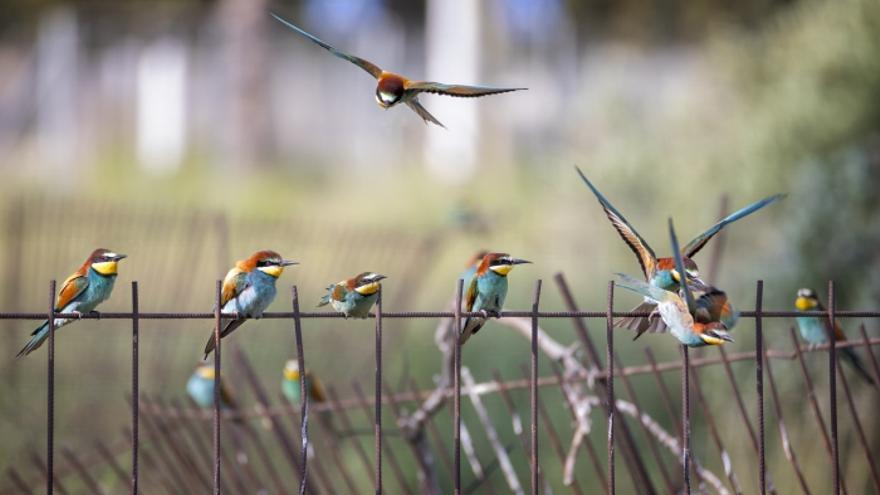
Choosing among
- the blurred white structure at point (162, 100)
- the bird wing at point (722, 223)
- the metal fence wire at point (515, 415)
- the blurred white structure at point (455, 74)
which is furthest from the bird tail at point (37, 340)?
the blurred white structure at point (162, 100)

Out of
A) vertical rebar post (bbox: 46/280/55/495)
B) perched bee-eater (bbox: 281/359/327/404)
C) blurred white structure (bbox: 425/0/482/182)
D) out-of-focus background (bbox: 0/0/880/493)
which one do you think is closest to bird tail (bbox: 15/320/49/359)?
vertical rebar post (bbox: 46/280/55/495)

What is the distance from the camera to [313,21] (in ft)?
70.1

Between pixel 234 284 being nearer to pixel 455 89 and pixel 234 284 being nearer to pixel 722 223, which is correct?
pixel 455 89

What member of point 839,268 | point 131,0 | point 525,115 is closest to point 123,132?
point 131,0

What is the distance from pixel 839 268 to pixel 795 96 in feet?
5.52

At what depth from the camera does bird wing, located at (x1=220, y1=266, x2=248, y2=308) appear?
345cm

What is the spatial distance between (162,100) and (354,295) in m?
18.2

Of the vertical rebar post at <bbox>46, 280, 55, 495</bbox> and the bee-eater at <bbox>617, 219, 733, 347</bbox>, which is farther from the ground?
the bee-eater at <bbox>617, 219, 733, 347</bbox>

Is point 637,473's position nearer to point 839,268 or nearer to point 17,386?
point 839,268

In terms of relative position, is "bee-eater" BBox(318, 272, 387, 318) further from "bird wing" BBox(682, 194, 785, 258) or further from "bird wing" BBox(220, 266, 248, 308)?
"bird wing" BBox(682, 194, 785, 258)

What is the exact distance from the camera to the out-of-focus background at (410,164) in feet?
26.2

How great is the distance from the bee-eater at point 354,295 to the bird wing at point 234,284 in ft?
0.78

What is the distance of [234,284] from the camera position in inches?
138

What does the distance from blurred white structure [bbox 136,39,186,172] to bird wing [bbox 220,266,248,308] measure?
55.8ft
